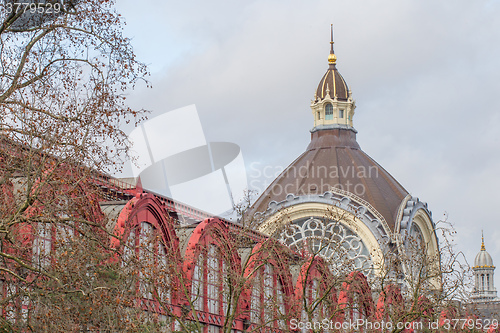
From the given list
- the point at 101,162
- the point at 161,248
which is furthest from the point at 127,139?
the point at 161,248

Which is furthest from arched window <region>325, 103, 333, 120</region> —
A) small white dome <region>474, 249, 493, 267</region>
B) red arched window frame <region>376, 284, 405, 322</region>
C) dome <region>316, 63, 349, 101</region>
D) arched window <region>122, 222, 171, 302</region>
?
small white dome <region>474, 249, 493, 267</region>

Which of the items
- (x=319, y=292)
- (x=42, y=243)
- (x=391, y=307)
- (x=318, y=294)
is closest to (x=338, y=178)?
(x=319, y=292)

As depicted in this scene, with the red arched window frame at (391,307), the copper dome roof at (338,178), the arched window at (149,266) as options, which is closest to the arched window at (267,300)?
the red arched window frame at (391,307)

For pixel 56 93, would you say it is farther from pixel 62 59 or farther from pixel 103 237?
pixel 103 237

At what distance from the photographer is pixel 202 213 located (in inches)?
1730

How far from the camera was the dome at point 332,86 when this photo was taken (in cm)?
8269

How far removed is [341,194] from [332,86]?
20.7 meters

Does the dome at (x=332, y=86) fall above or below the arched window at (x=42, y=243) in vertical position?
above

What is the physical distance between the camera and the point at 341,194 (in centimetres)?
6506

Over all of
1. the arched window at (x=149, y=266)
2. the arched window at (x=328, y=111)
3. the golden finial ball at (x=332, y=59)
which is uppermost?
the golden finial ball at (x=332, y=59)

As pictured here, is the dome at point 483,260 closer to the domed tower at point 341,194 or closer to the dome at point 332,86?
the dome at point 332,86

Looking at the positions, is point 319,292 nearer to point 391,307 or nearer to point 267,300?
point 391,307

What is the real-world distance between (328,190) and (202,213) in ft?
A: 86.8

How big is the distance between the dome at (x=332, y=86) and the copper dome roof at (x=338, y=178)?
5.16 m
